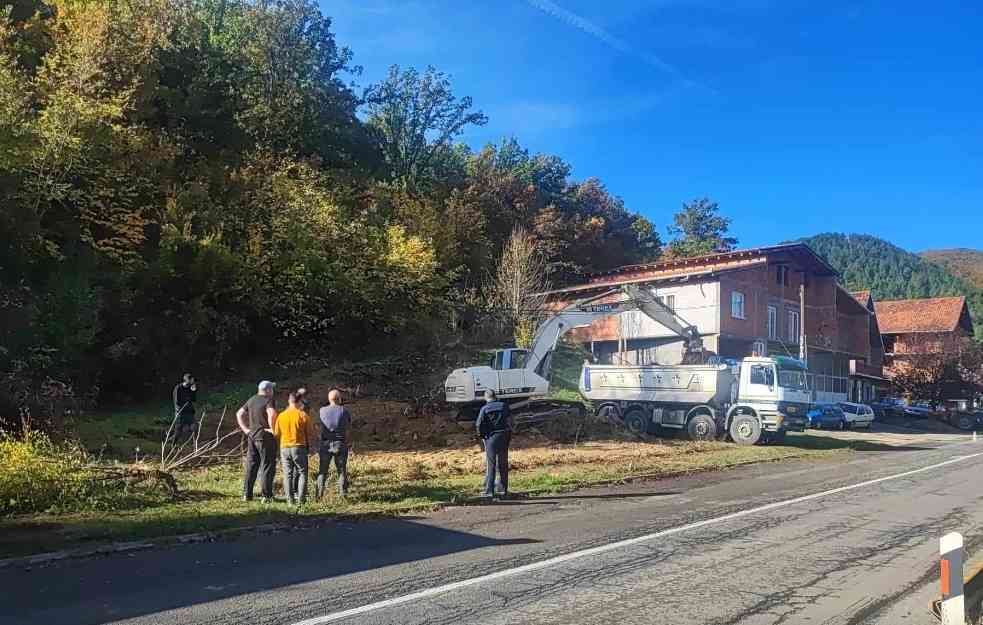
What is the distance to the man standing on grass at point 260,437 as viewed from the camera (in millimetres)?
10906

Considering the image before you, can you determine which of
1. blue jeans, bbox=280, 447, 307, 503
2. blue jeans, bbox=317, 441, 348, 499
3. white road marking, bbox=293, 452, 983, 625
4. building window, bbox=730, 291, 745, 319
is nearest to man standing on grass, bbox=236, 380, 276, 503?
blue jeans, bbox=280, 447, 307, 503

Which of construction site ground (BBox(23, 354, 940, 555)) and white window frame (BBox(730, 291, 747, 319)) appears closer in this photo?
construction site ground (BBox(23, 354, 940, 555))

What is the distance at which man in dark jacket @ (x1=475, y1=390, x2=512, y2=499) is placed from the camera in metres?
12.0

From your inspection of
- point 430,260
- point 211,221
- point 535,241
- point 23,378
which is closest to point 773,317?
point 535,241

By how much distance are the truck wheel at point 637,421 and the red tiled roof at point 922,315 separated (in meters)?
44.2

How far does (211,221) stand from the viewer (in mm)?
26578

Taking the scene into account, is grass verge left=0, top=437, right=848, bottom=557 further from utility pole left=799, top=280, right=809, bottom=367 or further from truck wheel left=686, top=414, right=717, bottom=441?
utility pole left=799, top=280, right=809, bottom=367

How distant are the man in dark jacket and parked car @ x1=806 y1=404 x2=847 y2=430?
91.2 feet

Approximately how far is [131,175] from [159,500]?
58.3ft

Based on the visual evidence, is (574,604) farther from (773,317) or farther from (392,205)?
(773,317)

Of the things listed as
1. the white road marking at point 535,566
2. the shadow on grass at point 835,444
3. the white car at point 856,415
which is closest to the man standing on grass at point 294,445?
the white road marking at point 535,566

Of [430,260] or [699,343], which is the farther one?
[430,260]

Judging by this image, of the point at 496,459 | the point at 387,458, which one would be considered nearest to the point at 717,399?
the point at 387,458

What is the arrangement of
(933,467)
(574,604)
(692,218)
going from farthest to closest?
(692,218), (933,467), (574,604)
